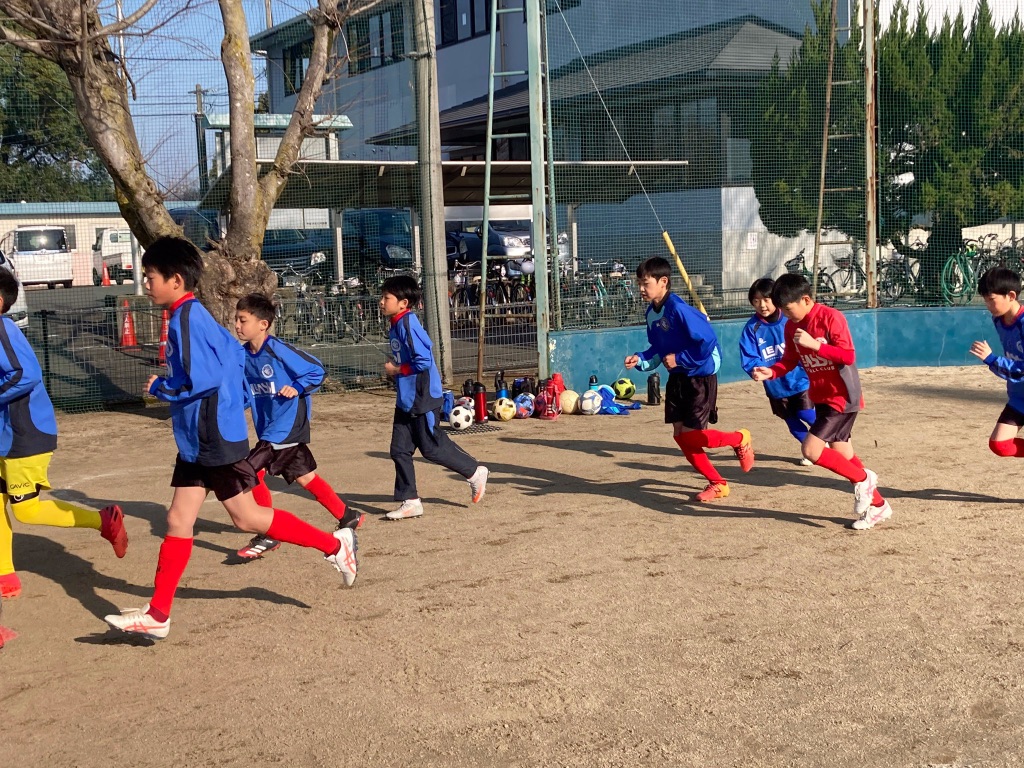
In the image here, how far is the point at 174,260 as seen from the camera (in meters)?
4.78

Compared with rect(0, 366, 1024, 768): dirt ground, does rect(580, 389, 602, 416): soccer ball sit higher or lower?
higher

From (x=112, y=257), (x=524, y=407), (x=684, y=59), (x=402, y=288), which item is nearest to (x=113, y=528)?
(x=402, y=288)

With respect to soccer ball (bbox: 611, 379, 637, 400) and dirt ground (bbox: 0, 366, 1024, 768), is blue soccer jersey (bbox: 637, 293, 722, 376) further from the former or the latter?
soccer ball (bbox: 611, 379, 637, 400)

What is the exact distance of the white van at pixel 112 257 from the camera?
2517 cm

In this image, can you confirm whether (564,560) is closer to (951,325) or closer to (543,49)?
(543,49)

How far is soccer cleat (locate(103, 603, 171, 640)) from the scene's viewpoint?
15.4 feet

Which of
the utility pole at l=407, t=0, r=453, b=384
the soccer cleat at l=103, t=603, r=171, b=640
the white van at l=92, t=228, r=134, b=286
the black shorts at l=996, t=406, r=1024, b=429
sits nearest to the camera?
the soccer cleat at l=103, t=603, r=171, b=640

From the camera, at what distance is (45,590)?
5777mm

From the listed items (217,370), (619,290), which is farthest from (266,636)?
(619,290)

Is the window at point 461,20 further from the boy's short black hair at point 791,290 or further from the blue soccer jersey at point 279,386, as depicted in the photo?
the blue soccer jersey at point 279,386

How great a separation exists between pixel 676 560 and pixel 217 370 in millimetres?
2671

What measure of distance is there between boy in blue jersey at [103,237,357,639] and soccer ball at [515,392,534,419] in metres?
6.05

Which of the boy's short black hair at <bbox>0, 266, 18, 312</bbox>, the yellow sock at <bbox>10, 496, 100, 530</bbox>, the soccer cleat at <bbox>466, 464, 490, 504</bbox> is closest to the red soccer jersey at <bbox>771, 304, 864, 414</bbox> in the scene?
the soccer cleat at <bbox>466, 464, 490, 504</bbox>

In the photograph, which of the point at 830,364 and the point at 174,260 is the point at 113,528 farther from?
the point at 830,364
